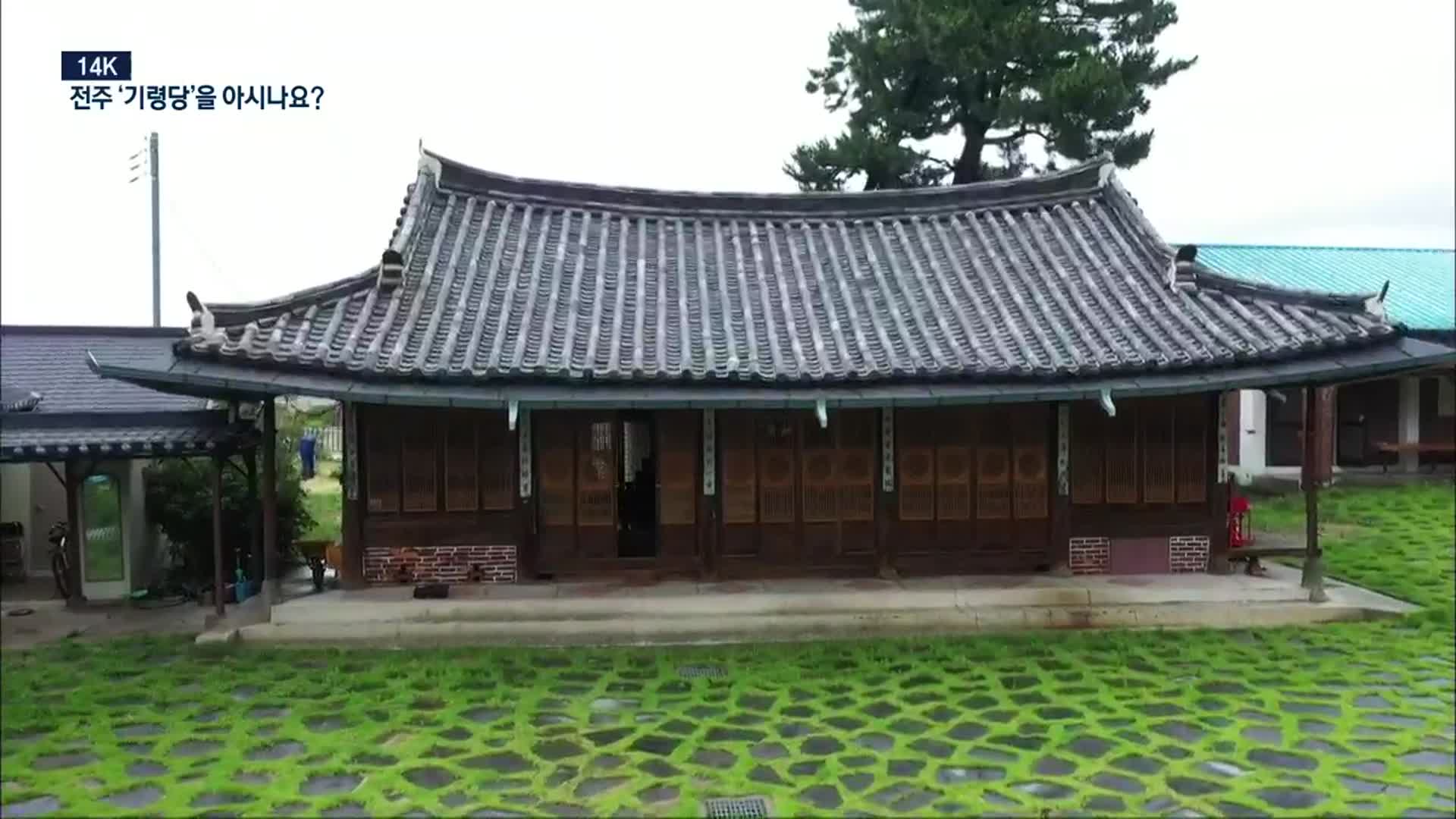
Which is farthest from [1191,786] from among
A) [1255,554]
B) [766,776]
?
[1255,554]

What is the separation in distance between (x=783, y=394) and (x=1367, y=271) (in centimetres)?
2201

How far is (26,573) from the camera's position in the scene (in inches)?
519

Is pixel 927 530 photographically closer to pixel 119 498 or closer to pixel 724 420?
pixel 724 420

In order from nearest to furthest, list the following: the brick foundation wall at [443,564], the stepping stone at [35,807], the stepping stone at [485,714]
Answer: the stepping stone at [35,807]
the stepping stone at [485,714]
the brick foundation wall at [443,564]

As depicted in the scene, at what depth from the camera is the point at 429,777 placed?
7375 millimetres

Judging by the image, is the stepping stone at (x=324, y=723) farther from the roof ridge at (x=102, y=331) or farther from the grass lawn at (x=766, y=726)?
the roof ridge at (x=102, y=331)

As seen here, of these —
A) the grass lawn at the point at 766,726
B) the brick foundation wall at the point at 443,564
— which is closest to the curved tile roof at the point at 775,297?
the brick foundation wall at the point at 443,564

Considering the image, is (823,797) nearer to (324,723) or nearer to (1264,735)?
(1264,735)

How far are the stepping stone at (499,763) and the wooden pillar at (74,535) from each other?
23.2 feet

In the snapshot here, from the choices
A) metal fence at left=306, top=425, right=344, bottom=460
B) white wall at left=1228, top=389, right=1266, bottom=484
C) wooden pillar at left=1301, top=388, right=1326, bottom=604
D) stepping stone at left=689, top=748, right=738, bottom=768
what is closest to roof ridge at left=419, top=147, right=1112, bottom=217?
wooden pillar at left=1301, top=388, right=1326, bottom=604

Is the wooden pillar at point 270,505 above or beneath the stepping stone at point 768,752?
above

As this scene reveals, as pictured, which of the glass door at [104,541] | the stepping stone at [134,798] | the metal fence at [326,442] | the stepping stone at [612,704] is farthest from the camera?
the metal fence at [326,442]

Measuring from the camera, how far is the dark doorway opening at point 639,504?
13.0 m

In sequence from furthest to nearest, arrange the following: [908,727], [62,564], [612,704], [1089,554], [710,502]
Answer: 1. [1089,554]
2. [710,502]
3. [62,564]
4. [612,704]
5. [908,727]
